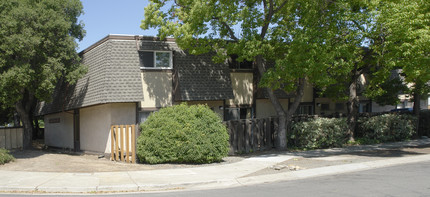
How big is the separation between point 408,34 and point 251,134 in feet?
24.7

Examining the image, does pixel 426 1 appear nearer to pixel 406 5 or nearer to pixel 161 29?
pixel 406 5

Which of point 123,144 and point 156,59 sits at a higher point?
point 156,59

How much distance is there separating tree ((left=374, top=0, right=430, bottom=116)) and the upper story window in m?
9.24

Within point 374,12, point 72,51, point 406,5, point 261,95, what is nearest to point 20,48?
point 72,51

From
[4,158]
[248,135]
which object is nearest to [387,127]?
[248,135]

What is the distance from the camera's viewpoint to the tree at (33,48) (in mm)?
14656

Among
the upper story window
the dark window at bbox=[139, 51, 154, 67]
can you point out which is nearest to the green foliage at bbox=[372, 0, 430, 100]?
the upper story window

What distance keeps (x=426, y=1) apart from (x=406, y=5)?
105 cm

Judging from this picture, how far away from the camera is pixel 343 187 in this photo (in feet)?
31.3

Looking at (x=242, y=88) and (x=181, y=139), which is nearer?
(x=181, y=139)

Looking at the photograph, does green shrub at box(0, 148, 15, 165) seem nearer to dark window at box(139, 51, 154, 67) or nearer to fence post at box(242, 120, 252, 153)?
dark window at box(139, 51, 154, 67)

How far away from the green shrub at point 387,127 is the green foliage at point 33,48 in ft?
49.0

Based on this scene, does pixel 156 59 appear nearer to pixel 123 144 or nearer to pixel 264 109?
pixel 123 144

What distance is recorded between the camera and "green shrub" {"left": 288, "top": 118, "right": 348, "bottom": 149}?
17766 mm
